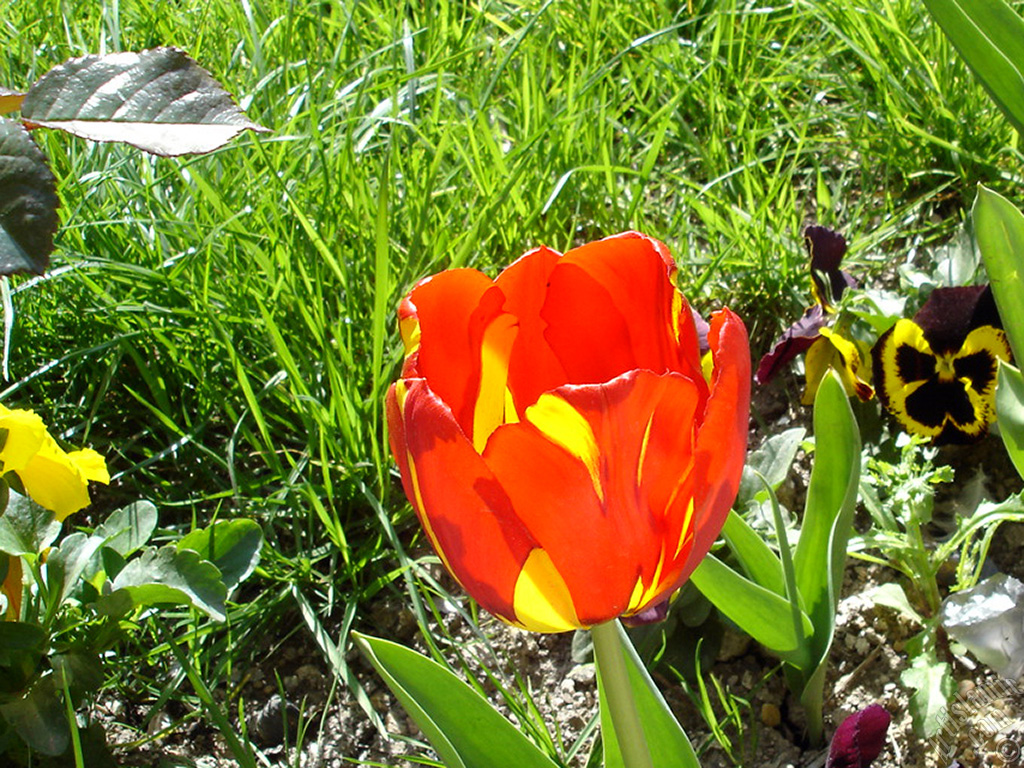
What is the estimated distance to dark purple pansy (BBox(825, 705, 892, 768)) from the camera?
3.51 ft

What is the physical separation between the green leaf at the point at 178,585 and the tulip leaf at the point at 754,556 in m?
0.48

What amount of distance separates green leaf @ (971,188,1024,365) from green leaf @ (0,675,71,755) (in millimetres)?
924

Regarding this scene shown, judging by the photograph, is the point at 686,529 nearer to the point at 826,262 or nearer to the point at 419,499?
the point at 419,499

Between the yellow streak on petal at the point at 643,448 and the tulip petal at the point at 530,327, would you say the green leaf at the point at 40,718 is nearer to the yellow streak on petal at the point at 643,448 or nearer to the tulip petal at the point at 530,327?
the tulip petal at the point at 530,327

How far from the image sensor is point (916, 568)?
132 cm

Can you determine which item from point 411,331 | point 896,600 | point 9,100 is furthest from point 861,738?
point 9,100

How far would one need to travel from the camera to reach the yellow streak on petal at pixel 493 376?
84 cm

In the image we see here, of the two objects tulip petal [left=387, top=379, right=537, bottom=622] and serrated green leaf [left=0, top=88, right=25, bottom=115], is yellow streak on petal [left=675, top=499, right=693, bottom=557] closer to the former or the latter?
tulip petal [left=387, top=379, right=537, bottom=622]

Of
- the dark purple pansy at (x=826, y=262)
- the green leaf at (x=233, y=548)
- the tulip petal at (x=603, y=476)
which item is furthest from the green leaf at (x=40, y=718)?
the dark purple pansy at (x=826, y=262)

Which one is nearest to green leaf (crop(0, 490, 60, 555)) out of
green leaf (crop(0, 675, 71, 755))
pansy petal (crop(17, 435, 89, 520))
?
pansy petal (crop(17, 435, 89, 520))

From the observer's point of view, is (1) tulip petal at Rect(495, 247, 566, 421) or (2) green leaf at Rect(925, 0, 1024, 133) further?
(2) green leaf at Rect(925, 0, 1024, 133)

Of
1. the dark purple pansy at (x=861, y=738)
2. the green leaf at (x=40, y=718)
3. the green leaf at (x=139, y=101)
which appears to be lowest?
the green leaf at (x=40, y=718)

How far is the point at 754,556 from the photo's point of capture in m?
1.18

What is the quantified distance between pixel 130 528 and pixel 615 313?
0.62 metres
